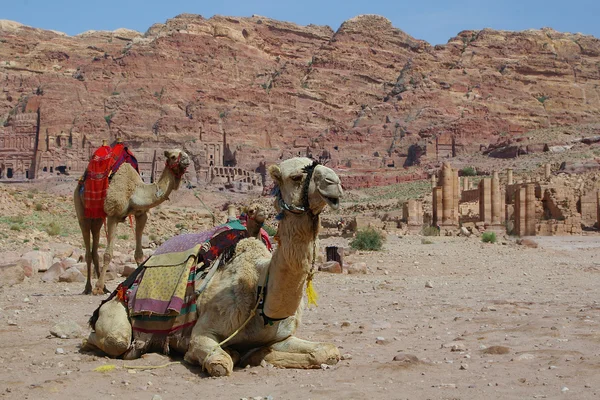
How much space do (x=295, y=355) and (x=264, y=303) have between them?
1.92 feet

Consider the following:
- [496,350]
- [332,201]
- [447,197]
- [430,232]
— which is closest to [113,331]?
[332,201]

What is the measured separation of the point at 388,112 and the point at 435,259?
95591 millimetres

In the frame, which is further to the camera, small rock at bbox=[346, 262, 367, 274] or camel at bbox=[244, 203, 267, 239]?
small rock at bbox=[346, 262, 367, 274]

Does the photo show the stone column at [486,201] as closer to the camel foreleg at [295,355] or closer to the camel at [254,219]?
the camel at [254,219]

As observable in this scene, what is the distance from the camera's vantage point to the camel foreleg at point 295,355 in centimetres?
572

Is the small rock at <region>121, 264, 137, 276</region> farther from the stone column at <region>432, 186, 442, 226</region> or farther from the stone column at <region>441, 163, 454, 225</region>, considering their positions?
the stone column at <region>432, 186, 442, 226</region>

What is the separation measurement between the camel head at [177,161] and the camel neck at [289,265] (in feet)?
13.8

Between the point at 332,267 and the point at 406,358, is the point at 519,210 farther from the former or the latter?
the point at 406,358

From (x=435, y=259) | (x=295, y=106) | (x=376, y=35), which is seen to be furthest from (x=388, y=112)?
(x=435, y=259)

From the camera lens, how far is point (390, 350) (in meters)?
6.64

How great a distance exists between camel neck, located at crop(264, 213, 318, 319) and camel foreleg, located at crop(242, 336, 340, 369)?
53 centimetres

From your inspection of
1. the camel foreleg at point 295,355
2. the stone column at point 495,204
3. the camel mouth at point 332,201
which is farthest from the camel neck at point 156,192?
the stone column at point 495,204

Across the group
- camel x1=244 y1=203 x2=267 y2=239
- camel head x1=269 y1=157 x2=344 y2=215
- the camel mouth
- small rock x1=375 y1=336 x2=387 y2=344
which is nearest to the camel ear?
camel head x1=269 y1=157 x2=344 y2=215

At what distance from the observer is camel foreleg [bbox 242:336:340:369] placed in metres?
5.72
